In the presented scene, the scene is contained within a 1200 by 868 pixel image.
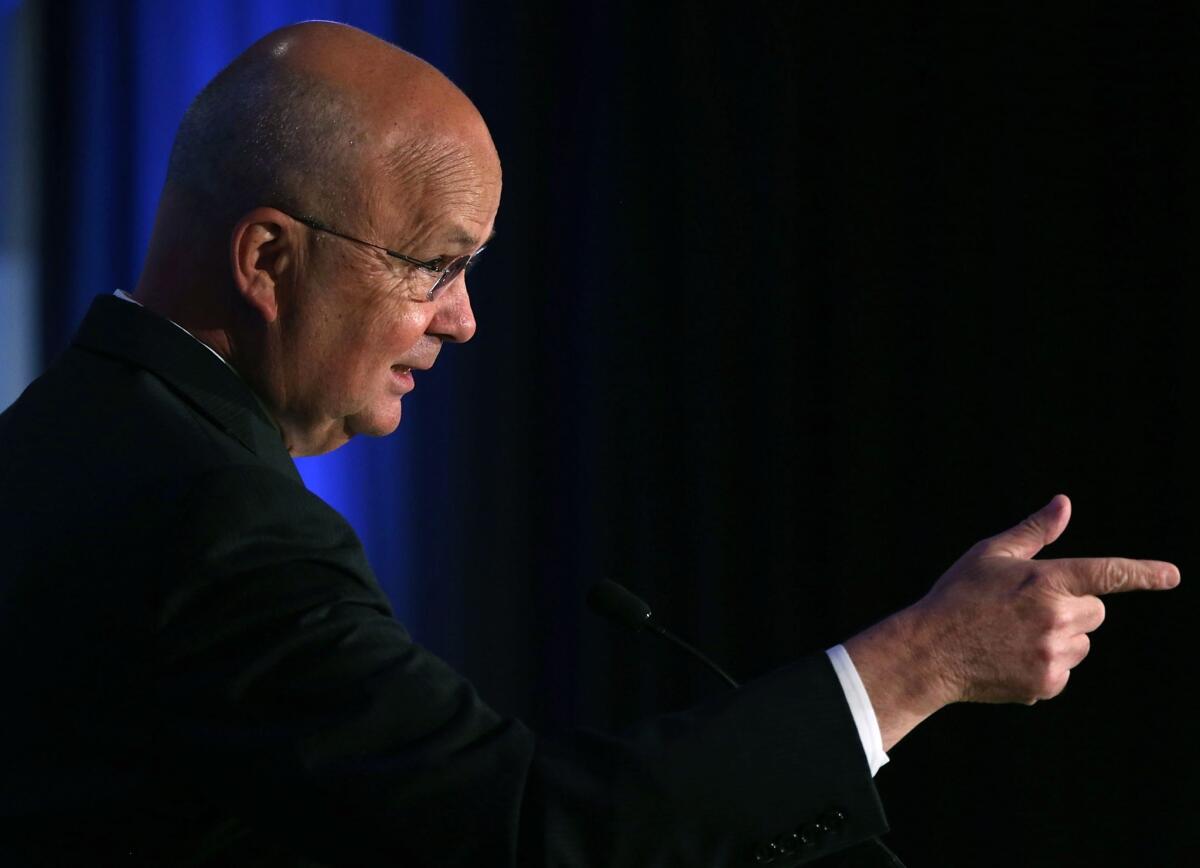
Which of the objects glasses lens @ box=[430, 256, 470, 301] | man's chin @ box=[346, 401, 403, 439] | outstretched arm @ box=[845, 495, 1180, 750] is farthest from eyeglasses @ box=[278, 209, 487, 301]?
outstretched arm @ box=[845, 495, 1180, 750]

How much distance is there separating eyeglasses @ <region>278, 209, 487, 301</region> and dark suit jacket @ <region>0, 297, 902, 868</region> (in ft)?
1.06

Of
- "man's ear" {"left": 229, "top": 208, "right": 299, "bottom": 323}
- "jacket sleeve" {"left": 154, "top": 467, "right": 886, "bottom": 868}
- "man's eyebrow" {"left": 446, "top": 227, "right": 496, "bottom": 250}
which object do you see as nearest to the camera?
"jacket sleeve" {"left": 154, "top": 467, "right": 886, "bottom": 868}

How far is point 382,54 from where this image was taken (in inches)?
56.9

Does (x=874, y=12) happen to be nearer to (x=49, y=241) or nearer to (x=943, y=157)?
(x=943, y=157)

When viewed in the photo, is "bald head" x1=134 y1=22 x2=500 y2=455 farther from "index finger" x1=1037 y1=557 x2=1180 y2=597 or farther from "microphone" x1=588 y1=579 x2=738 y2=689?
"index finger" x1=1037 y1=557 x2=1180 y2=597

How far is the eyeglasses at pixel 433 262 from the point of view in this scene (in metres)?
1.36

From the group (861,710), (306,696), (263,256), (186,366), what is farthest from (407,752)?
(263,256)

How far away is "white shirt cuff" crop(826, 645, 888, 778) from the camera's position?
3.51ft

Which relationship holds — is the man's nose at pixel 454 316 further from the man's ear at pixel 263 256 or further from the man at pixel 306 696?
the man at pixel 306 696

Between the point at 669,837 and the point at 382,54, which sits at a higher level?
the point at 382,54

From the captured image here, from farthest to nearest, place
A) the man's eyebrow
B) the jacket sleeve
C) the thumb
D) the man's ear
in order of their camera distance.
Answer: the man's eyebrow
the man's ear
the thumb
the jacket sleeve

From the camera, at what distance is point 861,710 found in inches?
42.3

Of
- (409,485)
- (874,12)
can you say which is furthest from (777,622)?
(874,12)

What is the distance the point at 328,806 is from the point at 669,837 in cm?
27
